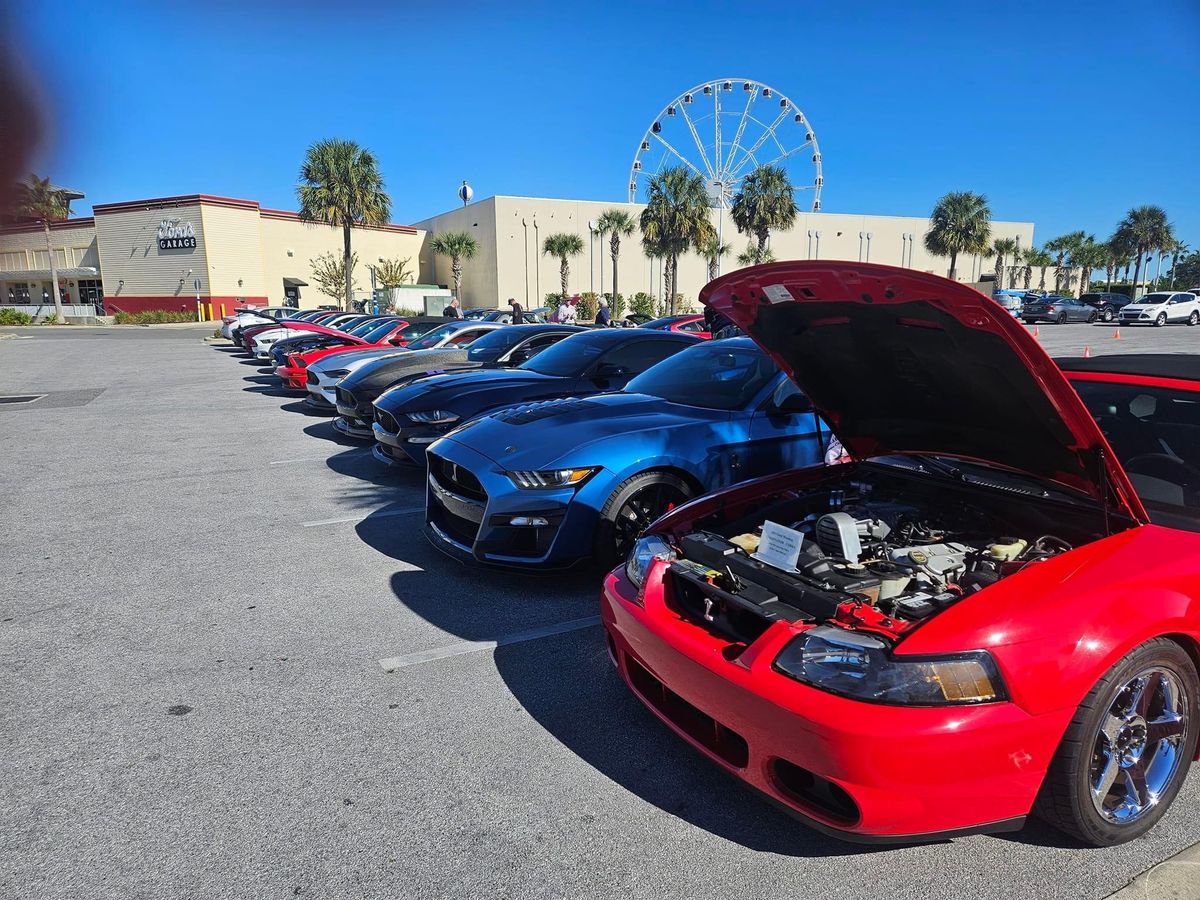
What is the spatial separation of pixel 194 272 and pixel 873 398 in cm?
5667

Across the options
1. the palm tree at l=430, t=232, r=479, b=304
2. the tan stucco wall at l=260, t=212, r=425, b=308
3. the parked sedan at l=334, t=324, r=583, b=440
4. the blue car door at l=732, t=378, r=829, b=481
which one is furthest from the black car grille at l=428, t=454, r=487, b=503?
the tan stucco wall at l=260, t=212, r=425, b=308

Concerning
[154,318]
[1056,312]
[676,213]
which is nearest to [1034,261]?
[1056,312]

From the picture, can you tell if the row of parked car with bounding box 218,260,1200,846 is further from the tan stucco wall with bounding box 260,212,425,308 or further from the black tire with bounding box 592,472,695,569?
the tan stucco wall with bounding box 260,212,425,308

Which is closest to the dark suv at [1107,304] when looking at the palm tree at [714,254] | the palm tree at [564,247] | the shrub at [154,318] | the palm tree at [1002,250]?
the palm tree at [1002,250]

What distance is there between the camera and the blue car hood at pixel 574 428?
176 inches

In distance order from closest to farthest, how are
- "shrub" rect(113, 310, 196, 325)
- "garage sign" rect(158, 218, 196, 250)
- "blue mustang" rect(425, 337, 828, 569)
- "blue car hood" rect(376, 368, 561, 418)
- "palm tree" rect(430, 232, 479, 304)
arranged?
"blue mustang" rect(425, 337, 828, 569) < "blue car hood" rect(376, 368, 561, 418) < "shrub" rect(113, 310, 196, 325) < "garage sign" rect(158, 218, 196, 250) < "palm tree" rect(430, 232, 479, 304)

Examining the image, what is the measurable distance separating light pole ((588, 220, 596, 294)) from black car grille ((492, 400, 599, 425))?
1947 inches

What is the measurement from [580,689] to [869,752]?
5.31ft

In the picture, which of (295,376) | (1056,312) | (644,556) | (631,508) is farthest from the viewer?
(1056,312)

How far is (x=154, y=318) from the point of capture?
5044 cm

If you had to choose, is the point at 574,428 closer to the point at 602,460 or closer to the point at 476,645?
the point at 602,460

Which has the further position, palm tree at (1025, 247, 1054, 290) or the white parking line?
palm tree at (1025, 247, 1054, 290)

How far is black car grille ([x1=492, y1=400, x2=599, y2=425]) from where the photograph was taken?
513 cm

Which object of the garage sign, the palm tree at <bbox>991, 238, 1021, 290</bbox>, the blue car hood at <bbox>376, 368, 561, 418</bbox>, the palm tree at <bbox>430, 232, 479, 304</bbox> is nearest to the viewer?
the blue car hood at <bbox>376, 368, 561, 418</bbox>
